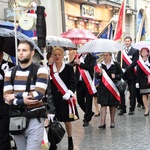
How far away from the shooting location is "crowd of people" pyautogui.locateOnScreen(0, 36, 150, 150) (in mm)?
4273

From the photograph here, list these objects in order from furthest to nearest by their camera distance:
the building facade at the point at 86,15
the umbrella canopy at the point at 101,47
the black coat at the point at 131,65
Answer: the building facade at the point at 86,15 → the black coat at the point at 131,65 → the umbrella canopy at the point at 101,47

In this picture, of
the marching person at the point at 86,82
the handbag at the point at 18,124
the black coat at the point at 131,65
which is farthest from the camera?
the black coat at the point at 131,65

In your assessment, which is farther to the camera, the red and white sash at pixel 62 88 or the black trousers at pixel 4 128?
the red and white sash at pixel 62 88

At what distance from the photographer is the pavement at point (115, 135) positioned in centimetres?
657

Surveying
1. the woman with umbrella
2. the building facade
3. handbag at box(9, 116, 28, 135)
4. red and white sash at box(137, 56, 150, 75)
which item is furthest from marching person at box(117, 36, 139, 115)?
handbag at box(9, 116, 28, 135)

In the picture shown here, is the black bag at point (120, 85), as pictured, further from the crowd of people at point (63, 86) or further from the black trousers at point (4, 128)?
the black trousers at point (4, 128)

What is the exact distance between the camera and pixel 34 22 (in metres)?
5.88

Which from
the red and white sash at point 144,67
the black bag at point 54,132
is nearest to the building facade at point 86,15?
the red and white sash at point 144,67

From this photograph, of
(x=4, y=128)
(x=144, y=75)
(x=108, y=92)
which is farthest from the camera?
(x=144, y=75)

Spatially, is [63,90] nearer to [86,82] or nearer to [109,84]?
[109,84]

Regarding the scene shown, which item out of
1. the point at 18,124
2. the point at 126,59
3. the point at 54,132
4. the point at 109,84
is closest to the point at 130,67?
the point at 126,59

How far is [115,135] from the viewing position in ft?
24.1

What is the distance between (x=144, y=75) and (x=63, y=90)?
391cm

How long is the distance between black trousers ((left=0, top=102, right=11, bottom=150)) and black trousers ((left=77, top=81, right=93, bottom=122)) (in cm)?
367
